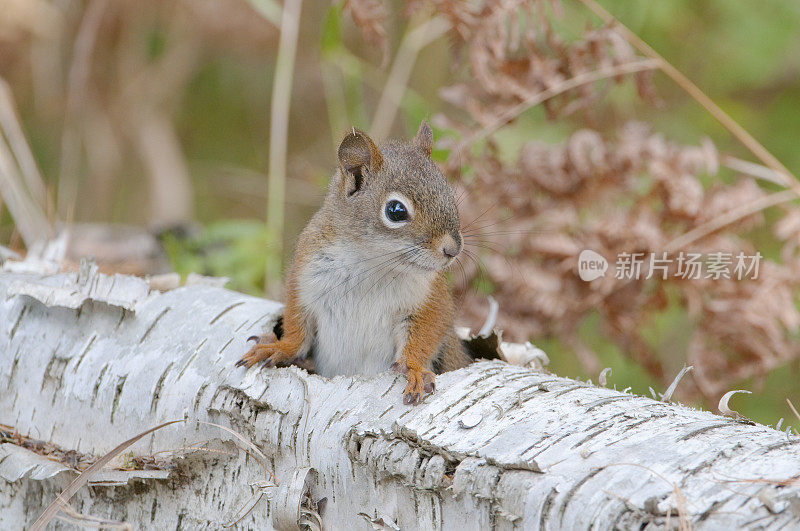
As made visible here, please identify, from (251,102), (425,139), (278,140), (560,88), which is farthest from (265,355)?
(251,102)

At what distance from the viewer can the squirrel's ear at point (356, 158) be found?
204cm

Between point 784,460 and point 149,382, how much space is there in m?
1.31

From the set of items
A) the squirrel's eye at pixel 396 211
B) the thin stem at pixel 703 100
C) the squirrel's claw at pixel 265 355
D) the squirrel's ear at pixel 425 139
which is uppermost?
the thin stem at pixel 703 100

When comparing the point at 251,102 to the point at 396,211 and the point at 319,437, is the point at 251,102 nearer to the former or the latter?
the point at 396,211

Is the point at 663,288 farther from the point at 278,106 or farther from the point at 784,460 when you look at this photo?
the point at 784,460

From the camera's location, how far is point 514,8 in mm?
2881

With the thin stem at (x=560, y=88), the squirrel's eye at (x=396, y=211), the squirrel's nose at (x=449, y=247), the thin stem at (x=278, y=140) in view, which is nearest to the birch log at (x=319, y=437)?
the squirrel's nose at (x=449, y=247)

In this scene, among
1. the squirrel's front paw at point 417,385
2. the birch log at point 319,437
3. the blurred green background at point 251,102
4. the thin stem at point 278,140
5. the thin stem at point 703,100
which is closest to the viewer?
the birch log at point 319,437

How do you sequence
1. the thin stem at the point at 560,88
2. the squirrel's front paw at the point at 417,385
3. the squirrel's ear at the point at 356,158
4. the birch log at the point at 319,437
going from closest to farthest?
the birch log at the point at 319,437
the squirrel's front paw at the point at 417,385
the squirrel's ear at the point at 356,158
the thin stem at the point at 560,88

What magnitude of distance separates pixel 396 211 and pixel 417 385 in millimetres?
506

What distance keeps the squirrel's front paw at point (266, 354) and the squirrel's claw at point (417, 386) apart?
1.12 feet

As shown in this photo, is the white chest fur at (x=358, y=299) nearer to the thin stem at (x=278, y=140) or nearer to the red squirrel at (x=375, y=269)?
the red squirrel at (x=375, y=269)

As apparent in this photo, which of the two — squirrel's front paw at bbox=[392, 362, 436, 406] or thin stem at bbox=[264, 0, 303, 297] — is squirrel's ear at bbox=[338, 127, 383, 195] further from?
thin stem at bbox=[264, 0, 303, 297]

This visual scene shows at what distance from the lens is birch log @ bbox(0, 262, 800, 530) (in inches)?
49.4
